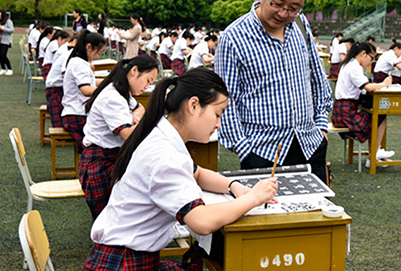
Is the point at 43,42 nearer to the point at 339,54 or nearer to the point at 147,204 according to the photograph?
the point at 339,54

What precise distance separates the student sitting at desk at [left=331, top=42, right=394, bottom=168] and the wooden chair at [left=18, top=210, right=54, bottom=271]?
4007mm

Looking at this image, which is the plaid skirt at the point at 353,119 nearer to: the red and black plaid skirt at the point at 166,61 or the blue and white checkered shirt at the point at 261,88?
the blue and white checkered shirt at the point at 261,88

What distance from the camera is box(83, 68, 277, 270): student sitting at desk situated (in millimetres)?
1703

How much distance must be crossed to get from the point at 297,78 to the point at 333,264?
0.94 metres

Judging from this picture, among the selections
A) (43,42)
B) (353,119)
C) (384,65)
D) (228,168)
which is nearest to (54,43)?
(43,42)

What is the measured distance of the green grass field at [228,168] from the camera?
3.38m

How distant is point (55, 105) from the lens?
5.64 meters

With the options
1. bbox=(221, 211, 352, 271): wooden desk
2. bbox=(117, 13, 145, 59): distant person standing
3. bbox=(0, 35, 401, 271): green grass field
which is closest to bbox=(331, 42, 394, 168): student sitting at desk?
bbox=(0, 35, 401, 271): green grass field

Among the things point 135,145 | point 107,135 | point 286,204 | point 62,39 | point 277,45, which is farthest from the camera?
point 62,39

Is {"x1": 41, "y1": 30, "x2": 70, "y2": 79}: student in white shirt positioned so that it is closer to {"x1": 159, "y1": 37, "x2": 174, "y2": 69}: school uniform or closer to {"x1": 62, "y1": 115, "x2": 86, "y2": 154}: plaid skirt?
{"x1": 62, "y1": 115, "x2": 86, "y2": 154}: plaid skirt

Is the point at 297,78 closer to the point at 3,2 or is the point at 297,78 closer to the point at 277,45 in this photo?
the point at 277,45

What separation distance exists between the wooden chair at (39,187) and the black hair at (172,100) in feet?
4.81

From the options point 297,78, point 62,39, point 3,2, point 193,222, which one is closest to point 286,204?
point 193,222

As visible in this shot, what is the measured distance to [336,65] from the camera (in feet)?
40.4
